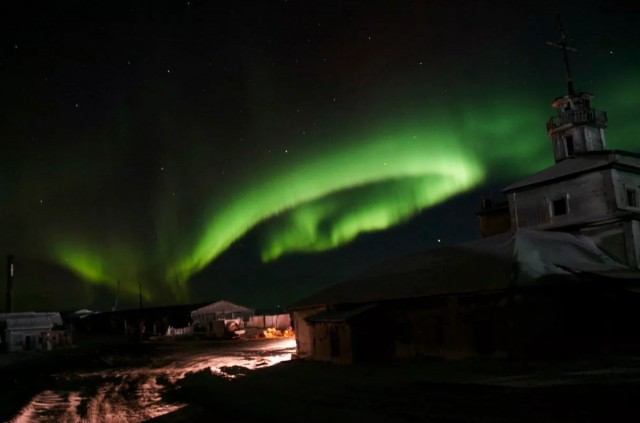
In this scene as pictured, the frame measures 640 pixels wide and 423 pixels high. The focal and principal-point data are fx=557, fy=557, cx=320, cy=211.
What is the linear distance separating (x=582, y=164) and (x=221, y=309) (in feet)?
190

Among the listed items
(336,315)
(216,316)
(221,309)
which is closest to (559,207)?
(336,315)

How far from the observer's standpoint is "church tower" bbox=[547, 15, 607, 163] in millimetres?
38188

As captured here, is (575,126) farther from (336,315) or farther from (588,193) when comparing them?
(336,315)

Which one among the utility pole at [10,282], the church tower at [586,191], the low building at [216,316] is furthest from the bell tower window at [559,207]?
the utility pole at [10,282]

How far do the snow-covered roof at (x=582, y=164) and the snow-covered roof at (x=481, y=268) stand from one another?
13.4 feet

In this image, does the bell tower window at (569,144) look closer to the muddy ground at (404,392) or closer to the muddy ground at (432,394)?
the muddy ground at (432,394)

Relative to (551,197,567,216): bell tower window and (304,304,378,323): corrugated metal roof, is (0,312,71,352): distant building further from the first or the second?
(551,197,567,216): bell tower window

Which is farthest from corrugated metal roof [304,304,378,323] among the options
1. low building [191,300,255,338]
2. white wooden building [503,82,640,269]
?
low building [191,300,255,338]

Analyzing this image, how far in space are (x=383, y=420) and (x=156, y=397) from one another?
1056 cm

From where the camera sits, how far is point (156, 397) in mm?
20781

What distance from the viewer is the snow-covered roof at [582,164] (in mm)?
31344

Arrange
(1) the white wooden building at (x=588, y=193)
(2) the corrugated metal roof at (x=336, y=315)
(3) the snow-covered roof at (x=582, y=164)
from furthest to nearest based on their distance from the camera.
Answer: (3) the snow-covered roof at (x=582, y=164) < (1) the white wooden building at (x=588, y=193) < (2) the corrugated metal roof at (x=336, y=315)

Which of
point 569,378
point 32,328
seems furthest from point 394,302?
point 32,328

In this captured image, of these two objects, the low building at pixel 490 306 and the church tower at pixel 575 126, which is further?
the church tower at pixel 575 126
